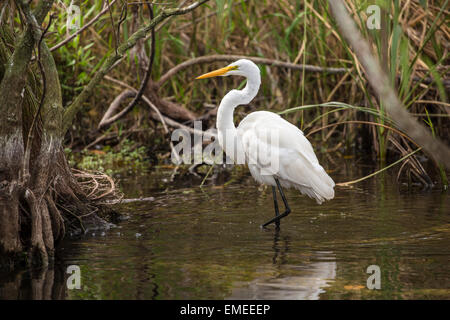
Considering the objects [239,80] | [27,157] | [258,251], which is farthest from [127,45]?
[239,80]

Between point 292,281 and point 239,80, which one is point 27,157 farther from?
point 239,80

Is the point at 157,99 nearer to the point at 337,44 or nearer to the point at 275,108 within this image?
the point at 275,108

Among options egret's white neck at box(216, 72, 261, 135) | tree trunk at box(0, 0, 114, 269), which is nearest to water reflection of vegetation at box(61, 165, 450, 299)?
tree trunk at box(0, 0, 114, 269)

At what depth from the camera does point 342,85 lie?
359 inches

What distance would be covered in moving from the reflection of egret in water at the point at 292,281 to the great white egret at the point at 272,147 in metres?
1.19

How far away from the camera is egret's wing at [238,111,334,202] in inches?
203

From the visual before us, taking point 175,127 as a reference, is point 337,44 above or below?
above

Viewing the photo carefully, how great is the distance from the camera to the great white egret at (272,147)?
202 inches

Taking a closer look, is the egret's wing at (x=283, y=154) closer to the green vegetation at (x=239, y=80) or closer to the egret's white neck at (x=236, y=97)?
the egret's white neck at (x=236, y=97)

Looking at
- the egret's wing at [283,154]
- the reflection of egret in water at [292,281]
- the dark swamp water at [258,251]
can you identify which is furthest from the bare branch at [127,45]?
the reflection of egret in water at [292,281]

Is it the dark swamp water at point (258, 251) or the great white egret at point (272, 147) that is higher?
the great white egret at point (272, 147)

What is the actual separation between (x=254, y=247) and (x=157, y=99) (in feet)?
15.6

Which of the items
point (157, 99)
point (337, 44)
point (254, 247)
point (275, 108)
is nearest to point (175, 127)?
point (157, 99)

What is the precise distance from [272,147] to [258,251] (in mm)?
1293
